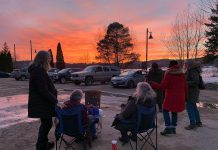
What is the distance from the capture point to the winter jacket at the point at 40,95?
6.65m

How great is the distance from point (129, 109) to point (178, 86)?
1.84 m

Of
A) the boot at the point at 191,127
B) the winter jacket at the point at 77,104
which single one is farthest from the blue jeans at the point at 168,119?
the winter jacket at the point at 77,104

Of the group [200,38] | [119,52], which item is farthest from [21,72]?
[119,52]

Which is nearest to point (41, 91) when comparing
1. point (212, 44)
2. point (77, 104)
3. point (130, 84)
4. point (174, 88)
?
point (77, 104)

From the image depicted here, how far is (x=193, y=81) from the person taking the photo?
906 centimetres

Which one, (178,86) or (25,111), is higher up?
(178,86)

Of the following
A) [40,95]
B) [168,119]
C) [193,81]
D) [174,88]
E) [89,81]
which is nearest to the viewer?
[40,95]

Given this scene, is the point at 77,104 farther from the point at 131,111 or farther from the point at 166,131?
the point at 166,131

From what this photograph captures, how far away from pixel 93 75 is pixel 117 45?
34869 millimetres

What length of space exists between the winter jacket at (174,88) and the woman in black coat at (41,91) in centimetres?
274

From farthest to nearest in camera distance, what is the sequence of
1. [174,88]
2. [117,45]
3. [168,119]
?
[117,45]
[168,119]
[174,88]

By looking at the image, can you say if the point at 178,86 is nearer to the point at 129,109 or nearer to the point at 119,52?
the point at 129,109

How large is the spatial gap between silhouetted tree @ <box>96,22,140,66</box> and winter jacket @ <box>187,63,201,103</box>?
5549 cm

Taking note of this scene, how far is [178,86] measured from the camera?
27.7 feet
